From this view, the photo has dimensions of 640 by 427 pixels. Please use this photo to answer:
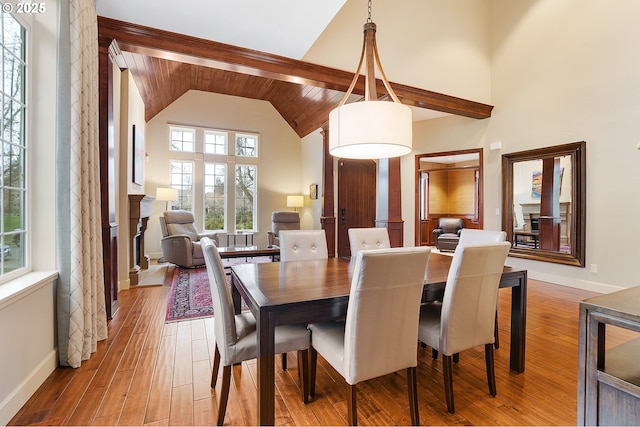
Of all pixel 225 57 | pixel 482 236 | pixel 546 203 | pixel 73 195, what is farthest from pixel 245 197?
pixel 546 203

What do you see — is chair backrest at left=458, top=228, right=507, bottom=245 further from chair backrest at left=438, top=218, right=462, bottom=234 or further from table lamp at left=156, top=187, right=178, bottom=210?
table lamp at left=156, top=187, right=178, bottom=210

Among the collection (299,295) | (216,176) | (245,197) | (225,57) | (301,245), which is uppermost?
(225,57)

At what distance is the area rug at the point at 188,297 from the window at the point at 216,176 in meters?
2.47

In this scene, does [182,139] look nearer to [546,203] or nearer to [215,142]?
[215,142]

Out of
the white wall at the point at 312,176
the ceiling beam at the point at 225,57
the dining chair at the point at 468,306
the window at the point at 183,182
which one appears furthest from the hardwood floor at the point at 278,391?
the window at the point at 183,182

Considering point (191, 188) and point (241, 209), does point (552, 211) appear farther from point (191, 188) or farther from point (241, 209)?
point (191, 188)

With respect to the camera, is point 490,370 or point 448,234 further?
point 448,234

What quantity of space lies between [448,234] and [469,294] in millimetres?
5986

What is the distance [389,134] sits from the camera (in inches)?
74.9

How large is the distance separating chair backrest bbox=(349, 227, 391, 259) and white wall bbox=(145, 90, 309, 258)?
4.86 metres

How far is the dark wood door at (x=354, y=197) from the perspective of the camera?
6.47m

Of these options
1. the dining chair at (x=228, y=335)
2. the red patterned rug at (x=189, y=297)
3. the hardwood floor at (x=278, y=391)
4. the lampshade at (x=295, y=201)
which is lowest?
the hardwood floor at (x=278, y=391)

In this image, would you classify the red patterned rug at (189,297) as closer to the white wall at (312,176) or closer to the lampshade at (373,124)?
the lampshade at (373,124)

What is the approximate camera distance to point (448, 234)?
7152 millimetres
